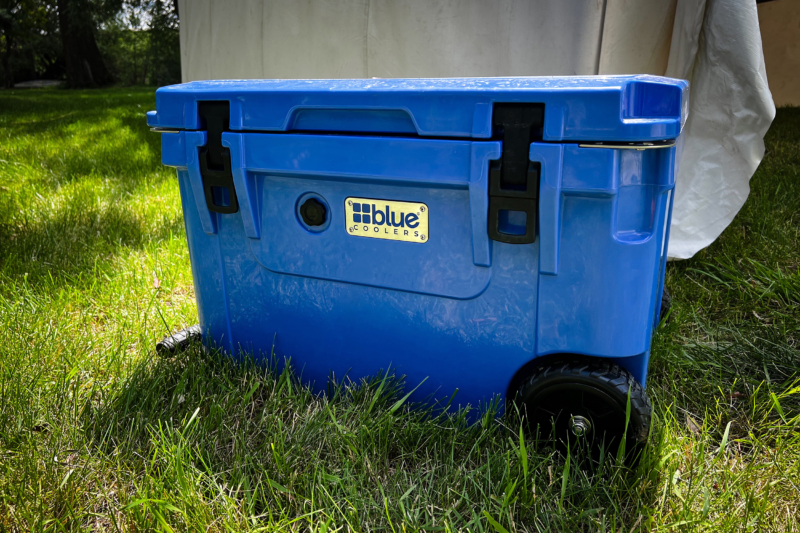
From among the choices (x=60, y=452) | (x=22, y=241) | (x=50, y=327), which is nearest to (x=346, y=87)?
(x=60, y=452)

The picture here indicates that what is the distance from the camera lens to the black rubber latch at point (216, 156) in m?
1.07

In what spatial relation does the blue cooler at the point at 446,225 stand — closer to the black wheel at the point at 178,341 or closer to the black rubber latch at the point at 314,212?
the black rubber latch at the point at 314,212

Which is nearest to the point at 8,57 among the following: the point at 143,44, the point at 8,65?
the point at 8,65

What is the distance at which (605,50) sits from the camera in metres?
1.83

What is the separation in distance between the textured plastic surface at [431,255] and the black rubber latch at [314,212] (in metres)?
0.02

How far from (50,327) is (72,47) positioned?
1623cm

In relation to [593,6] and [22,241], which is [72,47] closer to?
[22,241]

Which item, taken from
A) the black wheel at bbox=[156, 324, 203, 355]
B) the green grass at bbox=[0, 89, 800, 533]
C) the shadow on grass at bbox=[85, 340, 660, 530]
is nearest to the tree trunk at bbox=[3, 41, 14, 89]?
the green grass at bbox=[0, 89, 800, 533]

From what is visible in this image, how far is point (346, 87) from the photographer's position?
0.96 m

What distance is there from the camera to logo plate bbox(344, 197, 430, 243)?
98 centimetres

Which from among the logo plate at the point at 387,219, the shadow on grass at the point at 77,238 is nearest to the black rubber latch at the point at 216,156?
the logo plate at the point at 387,219

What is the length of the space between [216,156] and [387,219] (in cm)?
38

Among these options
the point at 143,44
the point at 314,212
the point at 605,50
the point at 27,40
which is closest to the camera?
the point at 314,212

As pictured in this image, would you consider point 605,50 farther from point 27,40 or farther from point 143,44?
point 143,44
